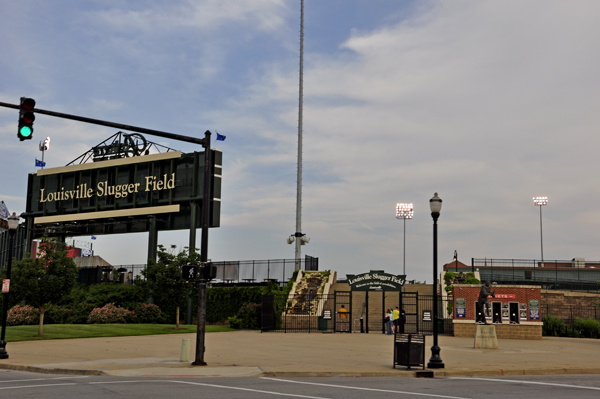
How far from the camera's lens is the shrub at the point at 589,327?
38219mm

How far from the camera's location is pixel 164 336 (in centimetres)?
3222

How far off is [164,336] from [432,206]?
1877 cm

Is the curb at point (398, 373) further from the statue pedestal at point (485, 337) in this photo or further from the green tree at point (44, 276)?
the green tree at point (44, 276)

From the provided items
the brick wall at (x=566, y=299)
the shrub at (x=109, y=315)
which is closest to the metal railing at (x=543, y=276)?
the brick wall at (x=566, y=299)

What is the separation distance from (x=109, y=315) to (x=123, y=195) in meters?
11.3

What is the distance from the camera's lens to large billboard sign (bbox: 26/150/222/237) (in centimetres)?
4359

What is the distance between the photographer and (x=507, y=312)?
3416 cm

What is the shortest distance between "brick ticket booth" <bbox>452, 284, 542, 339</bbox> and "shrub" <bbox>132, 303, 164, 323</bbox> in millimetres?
20612

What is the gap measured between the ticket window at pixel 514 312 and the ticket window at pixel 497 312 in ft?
1.97

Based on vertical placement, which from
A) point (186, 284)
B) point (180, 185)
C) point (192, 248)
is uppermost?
point (180, 185)

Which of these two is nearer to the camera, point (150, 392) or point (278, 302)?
point (150, 392)

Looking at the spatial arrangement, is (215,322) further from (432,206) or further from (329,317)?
(432,206)

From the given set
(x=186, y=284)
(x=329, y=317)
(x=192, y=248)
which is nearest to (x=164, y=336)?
(x=186, y=284)

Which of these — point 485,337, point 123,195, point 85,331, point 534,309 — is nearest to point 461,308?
point 534,309
